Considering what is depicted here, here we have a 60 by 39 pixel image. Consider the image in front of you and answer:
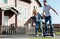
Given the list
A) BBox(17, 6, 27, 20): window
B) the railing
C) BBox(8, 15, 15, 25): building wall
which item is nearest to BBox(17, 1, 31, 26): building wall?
BBox(17, 6, 27, 20): window

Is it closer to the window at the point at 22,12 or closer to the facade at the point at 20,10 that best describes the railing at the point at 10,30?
the facade at the point at 20,10

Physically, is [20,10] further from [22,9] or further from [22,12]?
[22,12]

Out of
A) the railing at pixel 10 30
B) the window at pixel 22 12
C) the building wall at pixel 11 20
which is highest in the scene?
the window at pixel 22 12

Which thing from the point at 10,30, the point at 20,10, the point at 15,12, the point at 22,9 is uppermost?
the point at 22,9

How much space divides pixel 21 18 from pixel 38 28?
19555 mm

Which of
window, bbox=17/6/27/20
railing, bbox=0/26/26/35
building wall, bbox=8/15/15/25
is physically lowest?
railing, bbox=0/26/26/35

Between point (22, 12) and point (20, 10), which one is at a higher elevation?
point (20, 10)

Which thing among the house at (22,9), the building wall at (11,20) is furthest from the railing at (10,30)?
the house at (22,9)

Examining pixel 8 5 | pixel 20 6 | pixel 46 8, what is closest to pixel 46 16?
pixel 46 8

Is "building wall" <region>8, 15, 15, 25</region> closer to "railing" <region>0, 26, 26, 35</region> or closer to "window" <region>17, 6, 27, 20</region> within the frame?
"window" <region>17, 6, 27, 20</region>

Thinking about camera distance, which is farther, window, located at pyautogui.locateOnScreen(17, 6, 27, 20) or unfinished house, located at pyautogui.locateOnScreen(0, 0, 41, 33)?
window, located at pyautogui.locateOnScreen(17, 6, 27, 20)

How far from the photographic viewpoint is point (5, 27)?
24188mm

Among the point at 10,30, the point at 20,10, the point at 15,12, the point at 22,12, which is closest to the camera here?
the point at 10,30

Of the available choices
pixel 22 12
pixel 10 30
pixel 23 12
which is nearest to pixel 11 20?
pixel 22 12
